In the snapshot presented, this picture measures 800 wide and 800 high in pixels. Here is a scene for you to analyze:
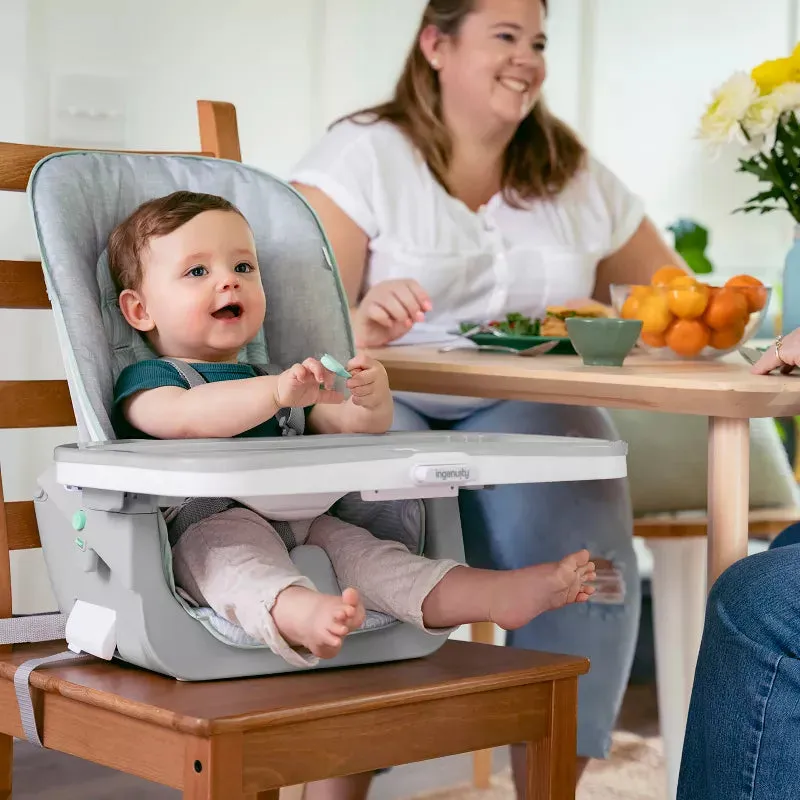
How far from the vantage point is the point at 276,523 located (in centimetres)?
122

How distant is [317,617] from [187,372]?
13.5 inches

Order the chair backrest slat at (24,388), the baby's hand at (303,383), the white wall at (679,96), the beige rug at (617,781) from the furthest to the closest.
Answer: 1. the white wall at (679,96)
2. the beige rug at (617,781)
3. the chair backrest slat at (24,388)
4. the baby's hand at (303,383)

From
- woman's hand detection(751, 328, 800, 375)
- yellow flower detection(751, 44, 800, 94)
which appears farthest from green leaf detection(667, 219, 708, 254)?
woman's hand detection(751, 328, 800, 375)

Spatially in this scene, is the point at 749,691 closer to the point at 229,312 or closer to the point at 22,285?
the point at 229,312

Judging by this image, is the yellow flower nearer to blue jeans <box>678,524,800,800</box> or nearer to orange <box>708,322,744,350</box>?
orange <box>708,322,744,350</box>

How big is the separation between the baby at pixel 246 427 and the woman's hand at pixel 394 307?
0.26 metres

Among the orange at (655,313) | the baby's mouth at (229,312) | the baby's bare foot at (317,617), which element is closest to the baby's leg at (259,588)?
the baby's bare foot at (317,617)

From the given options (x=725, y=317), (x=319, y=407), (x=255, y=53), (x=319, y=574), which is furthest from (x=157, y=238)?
(x=255, y=53)

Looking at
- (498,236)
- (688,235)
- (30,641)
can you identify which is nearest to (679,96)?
(688,235)

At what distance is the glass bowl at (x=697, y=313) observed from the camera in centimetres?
147

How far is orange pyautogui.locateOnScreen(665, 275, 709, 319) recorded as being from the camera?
1459 mm

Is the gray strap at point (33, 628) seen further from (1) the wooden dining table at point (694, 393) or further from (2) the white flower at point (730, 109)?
(2) the white flower at point (730, 109)

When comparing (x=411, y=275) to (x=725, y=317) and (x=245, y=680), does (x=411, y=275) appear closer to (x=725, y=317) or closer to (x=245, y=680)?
(x=725, y=317)

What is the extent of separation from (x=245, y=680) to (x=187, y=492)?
22 cm
